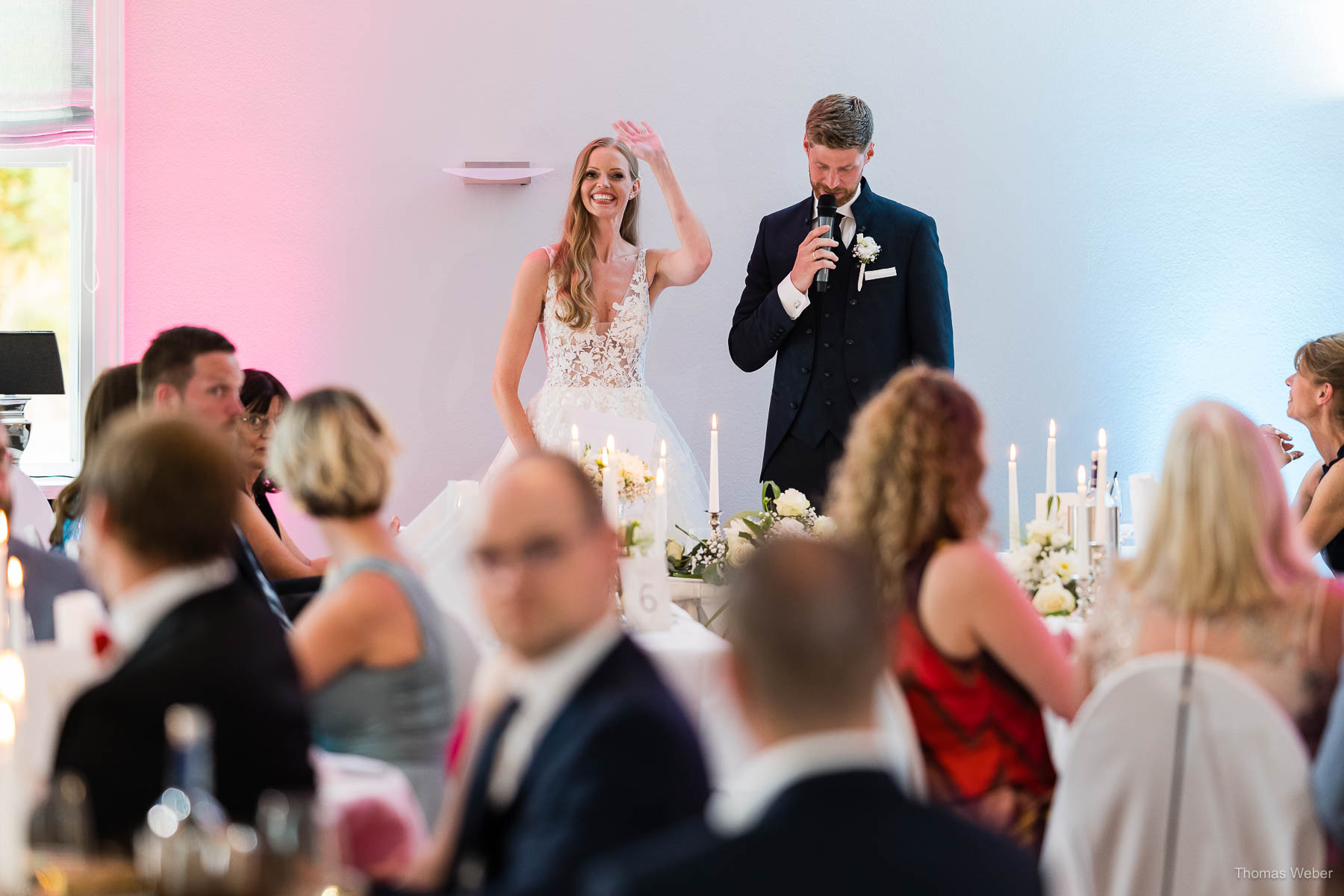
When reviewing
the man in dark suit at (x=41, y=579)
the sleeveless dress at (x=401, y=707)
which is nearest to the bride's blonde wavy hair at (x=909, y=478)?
the sleeveless dress at (x=401, y=707)

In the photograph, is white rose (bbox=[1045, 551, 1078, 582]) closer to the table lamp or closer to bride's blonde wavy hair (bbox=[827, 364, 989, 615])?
bride's blonde wavy hair (bbox=[827, 364, 989, 615])

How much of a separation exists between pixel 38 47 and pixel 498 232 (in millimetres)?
→ 1883

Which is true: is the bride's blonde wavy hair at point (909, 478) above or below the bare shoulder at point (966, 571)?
above

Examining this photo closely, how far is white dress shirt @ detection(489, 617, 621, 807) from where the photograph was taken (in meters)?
1.35

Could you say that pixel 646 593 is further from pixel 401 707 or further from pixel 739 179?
pixel 739 179

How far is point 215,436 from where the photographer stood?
1.55m

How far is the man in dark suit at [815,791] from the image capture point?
94cm

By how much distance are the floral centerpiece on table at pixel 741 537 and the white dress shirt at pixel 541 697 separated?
158 cm

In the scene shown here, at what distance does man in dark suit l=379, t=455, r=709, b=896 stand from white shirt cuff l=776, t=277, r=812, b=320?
261 cm

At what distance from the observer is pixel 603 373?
4582 millimetres

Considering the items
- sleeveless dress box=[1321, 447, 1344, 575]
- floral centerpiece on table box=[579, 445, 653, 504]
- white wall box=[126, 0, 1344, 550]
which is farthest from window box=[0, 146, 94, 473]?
sleeveless dress box=[1321, 447, 1344, 575]

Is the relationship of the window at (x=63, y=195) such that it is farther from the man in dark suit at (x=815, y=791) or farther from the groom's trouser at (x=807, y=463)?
the man in dark suit at (x=815, y=791)

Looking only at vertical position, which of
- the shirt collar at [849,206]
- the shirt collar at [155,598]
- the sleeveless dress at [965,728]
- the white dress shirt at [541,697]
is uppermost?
the shirt collar at [849,206]

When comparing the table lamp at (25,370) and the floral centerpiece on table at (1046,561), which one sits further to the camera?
the table lamp at (25,370)
